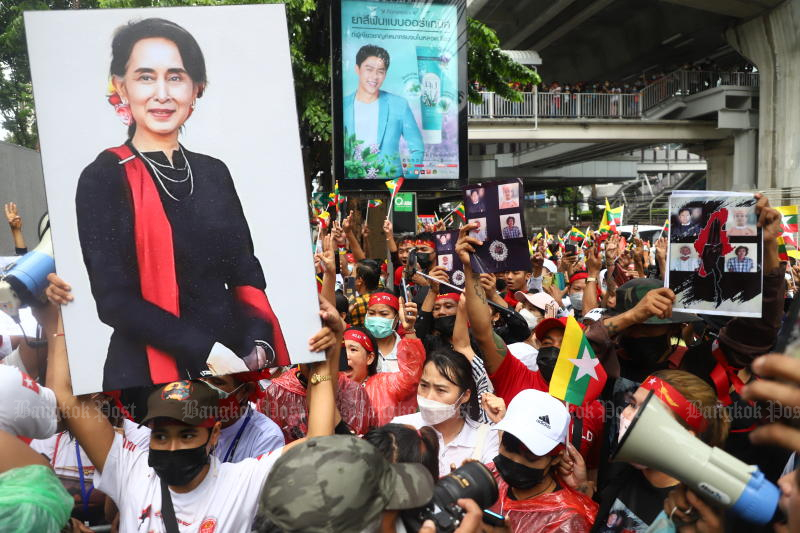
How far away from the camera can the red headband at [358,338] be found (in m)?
4.09

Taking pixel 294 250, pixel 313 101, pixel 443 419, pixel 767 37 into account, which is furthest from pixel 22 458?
pixel 767 37

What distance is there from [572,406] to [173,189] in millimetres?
2330

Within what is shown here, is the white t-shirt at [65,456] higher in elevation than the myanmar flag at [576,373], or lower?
lower

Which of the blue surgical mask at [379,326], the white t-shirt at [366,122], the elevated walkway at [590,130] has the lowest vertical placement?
the blue surgical mask at [379,326]

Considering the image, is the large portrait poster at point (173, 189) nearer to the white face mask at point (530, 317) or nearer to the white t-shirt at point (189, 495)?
the white t-shirt at point (189, 495)

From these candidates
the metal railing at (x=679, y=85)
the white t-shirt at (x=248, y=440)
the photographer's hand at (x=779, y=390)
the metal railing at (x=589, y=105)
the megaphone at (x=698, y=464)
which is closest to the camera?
the photographer's hand at (x=779, y=390)

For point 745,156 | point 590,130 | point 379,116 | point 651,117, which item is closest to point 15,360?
point 379,116

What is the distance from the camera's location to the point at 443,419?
3100mm

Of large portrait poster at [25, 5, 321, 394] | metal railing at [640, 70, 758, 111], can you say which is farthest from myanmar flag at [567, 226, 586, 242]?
metal railing at [640, 70, 758, 111]

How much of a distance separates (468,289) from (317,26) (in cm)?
1152

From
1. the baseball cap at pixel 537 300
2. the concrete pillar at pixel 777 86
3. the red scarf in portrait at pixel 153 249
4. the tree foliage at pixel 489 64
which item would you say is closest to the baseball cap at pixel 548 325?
the baseball cap at pixel 537 300

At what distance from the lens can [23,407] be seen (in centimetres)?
210

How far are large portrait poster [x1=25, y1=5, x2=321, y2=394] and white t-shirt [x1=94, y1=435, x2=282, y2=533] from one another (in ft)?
1.39

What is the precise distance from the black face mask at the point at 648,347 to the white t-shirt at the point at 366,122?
28.1 ft
